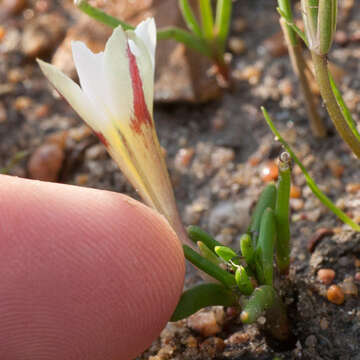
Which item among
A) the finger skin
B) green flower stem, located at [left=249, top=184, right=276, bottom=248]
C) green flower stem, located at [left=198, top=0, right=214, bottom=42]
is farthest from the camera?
green flower stem, located at [left=198, top=0, right=214, bottom=42]

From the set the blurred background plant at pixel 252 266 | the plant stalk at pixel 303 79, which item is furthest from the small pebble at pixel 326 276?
the plant stalk at pixel 303 79

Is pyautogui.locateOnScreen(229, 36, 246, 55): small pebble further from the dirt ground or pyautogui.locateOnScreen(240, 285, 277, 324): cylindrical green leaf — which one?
pyautogui.locateOnScreen(240, 285, 277, 324): cylindrical green leaf

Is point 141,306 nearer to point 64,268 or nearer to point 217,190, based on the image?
point 64,268

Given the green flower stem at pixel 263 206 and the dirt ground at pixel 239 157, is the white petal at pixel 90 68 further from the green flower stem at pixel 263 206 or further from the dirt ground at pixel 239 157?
the dirt ground at pixel 239 157

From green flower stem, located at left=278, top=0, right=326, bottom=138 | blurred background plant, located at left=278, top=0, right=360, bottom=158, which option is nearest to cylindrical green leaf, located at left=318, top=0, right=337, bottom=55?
blurred background plant, located at left=278, top=0, right=360, bottom=158

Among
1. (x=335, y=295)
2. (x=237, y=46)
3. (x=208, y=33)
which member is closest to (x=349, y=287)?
(x=335, y=295)

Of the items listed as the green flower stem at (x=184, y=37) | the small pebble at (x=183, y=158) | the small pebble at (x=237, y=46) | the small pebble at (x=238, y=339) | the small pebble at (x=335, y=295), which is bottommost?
the small pebble at (x=238, y=339)
